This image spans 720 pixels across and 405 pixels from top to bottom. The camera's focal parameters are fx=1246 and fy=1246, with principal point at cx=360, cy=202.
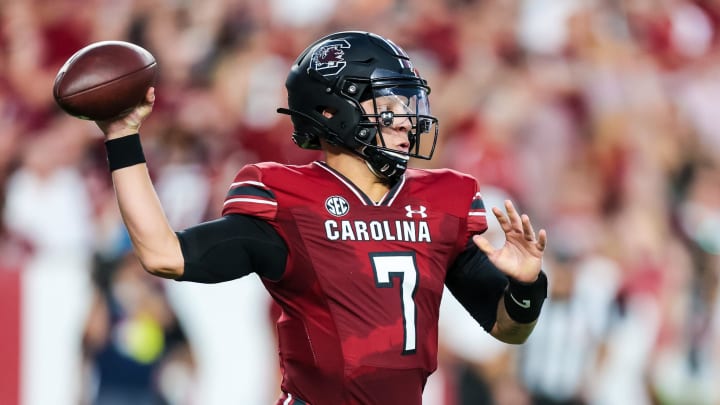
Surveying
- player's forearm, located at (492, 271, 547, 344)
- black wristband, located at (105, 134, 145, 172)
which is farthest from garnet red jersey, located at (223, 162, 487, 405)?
black wristband, located at (105, 134, 145, 172)

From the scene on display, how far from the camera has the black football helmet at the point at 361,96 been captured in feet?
11.5

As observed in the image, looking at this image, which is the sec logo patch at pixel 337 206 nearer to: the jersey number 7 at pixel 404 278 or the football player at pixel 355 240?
the football player at pixel 355 240

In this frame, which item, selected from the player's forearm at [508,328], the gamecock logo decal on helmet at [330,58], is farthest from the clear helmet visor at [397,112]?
the player's forearm at [508,328]

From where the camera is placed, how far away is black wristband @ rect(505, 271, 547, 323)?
3496 millimetres

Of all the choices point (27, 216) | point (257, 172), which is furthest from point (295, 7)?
point (257, 172)

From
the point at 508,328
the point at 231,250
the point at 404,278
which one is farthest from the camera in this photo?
the point at 508,328

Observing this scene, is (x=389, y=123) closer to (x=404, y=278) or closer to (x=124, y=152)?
(x=404, y=278)

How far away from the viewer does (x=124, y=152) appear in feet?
10.3

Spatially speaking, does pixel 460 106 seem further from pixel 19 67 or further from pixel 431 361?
pixel 431 361

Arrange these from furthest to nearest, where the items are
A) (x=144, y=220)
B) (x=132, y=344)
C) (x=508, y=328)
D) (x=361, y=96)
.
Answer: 1. (x=132, y=344)
2. (x=508, y=328)
3. (x=361, y=96)
4. (x=144, y=220)

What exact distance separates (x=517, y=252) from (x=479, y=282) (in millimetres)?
254

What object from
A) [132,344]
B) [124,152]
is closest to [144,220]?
[124,152]

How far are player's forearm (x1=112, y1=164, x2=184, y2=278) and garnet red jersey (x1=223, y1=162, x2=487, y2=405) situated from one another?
31cm

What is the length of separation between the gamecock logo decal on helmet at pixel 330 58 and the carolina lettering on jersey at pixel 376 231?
1.44 ft
